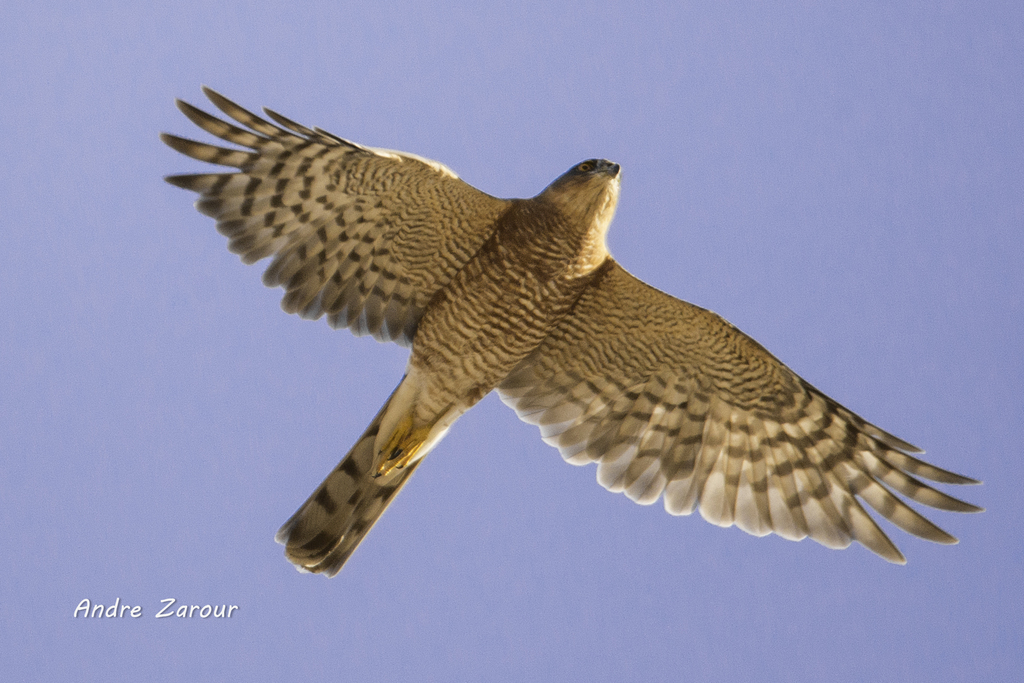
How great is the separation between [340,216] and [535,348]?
1655 millimetres

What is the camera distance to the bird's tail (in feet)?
20.7

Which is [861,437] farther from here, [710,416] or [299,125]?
[299,125]

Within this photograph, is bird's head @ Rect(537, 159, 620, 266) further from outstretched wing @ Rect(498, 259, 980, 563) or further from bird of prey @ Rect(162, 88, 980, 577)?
outstretched wing @ Rect(498, 259, 980, 563)

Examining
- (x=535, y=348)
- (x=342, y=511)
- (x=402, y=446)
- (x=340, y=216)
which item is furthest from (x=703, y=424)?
(x=340, y=216)

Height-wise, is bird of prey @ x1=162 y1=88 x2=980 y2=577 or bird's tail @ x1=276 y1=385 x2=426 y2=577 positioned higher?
bird of prey @ x1=162 y1=88 x2=980 y2=577

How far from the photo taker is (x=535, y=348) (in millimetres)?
6766

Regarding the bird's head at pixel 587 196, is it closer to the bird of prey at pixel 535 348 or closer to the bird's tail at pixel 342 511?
the bird of prey at pixel 535 348

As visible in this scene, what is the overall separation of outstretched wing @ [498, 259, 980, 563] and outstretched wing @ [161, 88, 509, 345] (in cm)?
99

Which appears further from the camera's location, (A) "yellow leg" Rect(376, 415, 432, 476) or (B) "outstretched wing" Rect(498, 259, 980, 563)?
(A) "yellow leg" Rect(376, 415, 432, 476)

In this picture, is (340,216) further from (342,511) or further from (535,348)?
(342,511)

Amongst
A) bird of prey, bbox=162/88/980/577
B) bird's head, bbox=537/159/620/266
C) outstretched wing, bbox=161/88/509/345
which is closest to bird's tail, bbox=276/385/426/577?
bird of prey, bbox=162/88/980/577

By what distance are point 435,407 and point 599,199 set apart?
1840 millimetres

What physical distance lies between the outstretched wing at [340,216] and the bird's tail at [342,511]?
0.78 meters

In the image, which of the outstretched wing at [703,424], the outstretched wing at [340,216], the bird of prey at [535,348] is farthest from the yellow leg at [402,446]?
the outstretched wing at [703,424]
